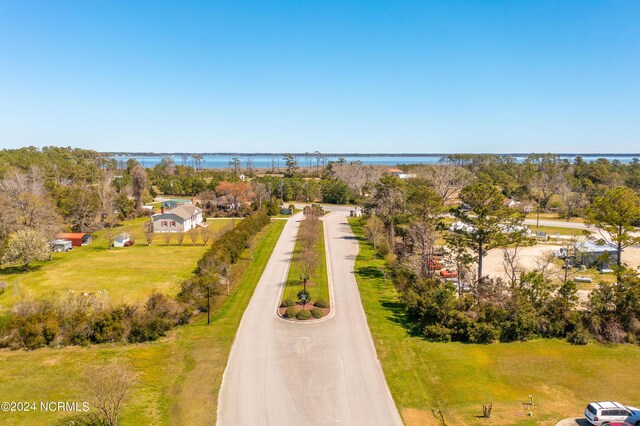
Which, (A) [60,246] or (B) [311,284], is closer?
(B) [311,284]

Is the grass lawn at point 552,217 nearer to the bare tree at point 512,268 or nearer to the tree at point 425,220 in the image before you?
the bare tree at point 512,268

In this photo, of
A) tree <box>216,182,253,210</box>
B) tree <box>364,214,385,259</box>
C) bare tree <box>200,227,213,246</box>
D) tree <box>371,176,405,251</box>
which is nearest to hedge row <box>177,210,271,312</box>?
bare tree <box>200,227,213,246</box>

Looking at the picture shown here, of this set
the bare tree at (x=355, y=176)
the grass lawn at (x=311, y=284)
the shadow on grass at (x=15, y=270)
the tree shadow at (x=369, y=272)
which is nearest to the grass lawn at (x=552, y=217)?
the bare tree at (x=355, y=176)

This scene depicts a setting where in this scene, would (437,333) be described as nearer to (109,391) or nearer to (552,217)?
(109,391)

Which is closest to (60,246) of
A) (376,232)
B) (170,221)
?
(170,221)

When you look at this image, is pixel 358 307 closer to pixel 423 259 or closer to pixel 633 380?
pixel 423 259

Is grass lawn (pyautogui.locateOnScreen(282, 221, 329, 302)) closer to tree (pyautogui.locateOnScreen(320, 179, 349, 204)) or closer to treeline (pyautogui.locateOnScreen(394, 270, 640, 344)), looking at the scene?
treeline (pyautogui.locateOnScreen(394, 270, 640, 344))
